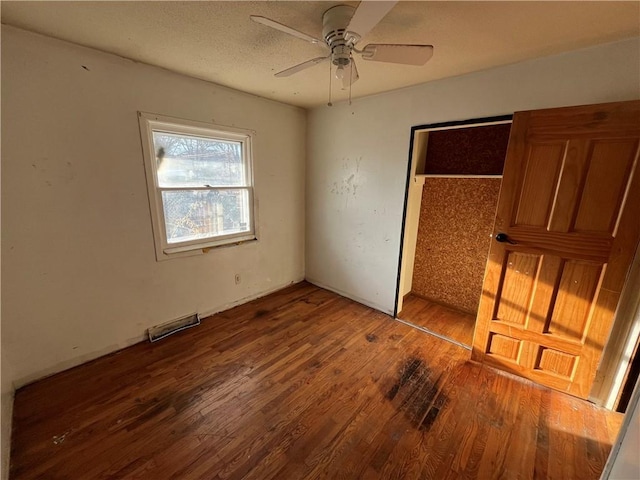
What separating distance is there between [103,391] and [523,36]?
11.7ft

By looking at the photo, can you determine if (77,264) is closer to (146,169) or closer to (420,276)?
(146,169)

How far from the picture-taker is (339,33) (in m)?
1.35

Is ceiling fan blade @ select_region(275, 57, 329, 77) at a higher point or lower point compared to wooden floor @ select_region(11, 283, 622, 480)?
higher

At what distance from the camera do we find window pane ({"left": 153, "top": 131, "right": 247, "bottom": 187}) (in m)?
2.35

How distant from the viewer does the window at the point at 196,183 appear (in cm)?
230

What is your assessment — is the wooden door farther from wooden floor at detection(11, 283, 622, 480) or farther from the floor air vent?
the floor air vent

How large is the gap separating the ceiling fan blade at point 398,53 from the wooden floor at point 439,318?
2364 mm

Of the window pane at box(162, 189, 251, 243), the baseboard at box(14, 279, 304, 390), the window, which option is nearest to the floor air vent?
Answer: the baseboard at box(14, 279, 304, 390)

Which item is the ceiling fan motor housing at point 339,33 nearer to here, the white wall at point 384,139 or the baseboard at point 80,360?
the white wall at point 384,139

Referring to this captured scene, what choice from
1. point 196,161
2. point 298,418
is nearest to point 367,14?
point 196,161

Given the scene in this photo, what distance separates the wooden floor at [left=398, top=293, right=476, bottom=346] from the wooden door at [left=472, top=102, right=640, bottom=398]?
516 millimetres

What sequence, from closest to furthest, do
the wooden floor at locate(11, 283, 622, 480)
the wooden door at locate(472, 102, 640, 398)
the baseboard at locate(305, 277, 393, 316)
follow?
the wooden floor at locate(11, 283, 622, 480) → the wooden door at locate(472, 102, 640, 398) → the baseboard at locate(305, 277, 393, 316)

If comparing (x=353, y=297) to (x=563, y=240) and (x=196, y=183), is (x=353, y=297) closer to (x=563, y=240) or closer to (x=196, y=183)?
(x=563, y=240)

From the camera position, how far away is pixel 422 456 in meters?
1.46
